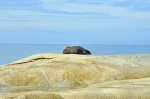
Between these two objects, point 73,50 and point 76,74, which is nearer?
point 76,74

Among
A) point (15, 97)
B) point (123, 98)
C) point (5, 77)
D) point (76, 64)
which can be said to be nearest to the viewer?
point (15, 97)

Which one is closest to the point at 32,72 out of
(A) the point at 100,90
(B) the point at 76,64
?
(B) the point at 76,64

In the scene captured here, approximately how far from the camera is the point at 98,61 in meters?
50.7

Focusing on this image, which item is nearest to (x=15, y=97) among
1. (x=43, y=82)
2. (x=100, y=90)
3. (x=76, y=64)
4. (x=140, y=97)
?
(x=100, y=90)

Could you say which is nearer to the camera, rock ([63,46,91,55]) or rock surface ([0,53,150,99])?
rock surface ([0,53,150,99])

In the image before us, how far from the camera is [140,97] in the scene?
35938 millimetres

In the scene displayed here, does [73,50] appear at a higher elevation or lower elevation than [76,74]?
higher

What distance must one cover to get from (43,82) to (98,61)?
7463 mm

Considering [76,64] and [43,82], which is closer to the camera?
[43,82]

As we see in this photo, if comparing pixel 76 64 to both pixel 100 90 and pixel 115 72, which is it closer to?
pixel 115 72

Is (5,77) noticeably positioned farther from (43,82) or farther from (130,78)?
(130,78)

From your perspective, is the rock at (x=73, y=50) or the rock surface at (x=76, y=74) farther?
the rock at (x=73, y=50)

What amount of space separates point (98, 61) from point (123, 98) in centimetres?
1531

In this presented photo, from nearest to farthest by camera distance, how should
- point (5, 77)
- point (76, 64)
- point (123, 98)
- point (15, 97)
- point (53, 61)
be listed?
1. point (15, 97)
2. point (123, 98)
3. point (5, 77)
4. point (76, 64)
5. point (53, 61)
